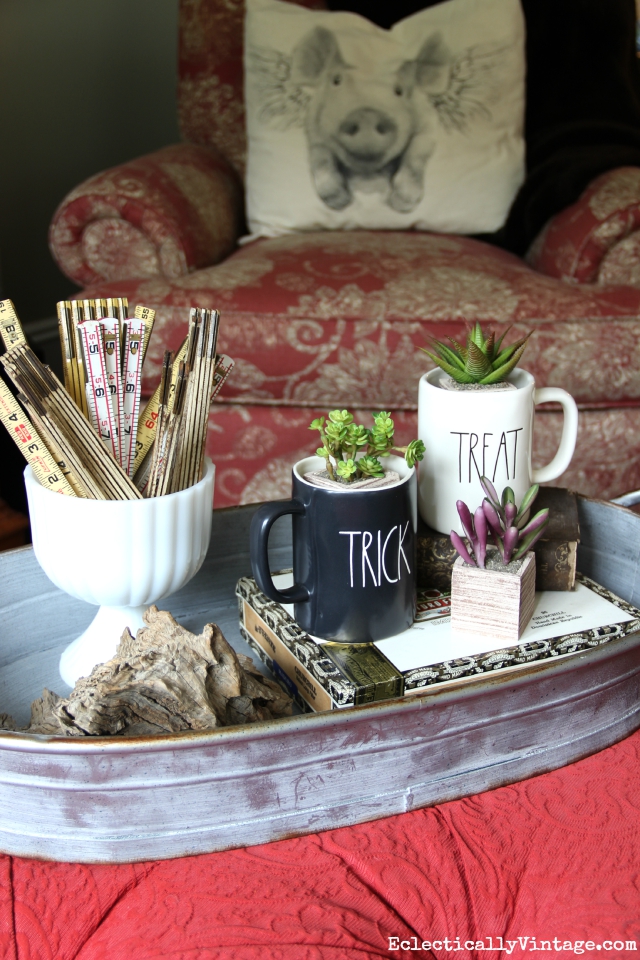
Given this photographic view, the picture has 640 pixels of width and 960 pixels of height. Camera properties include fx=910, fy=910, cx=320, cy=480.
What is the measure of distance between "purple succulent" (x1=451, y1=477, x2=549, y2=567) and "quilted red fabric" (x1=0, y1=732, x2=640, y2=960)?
181 millimetres

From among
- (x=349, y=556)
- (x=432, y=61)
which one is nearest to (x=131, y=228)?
(x=432, y=61)

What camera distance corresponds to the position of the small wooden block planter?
67 cm

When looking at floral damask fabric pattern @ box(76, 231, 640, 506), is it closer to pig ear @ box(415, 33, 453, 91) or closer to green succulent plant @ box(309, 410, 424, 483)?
pig ear @ box(415, 33, 453, 91)

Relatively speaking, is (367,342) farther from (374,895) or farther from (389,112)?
(374,895)

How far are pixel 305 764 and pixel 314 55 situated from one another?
156 cm

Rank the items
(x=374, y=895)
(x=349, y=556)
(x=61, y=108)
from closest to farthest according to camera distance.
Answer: (x=374, y=895)
(x=349, y=556)
(x=61, y=108)

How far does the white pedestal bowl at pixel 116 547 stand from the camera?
664mm

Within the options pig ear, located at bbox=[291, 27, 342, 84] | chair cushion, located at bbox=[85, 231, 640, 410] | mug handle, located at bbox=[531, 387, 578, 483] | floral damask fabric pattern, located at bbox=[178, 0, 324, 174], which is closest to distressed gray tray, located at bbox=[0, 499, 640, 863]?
mug handle, located at bbox=[531, 387, 578, 483]

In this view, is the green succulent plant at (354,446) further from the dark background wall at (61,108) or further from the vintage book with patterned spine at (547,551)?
the dark background wall at (61,108)

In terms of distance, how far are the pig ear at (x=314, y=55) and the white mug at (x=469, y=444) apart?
3.92 feet

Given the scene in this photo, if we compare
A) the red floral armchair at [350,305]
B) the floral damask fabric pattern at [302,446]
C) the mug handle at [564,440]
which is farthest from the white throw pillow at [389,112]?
the mug handle at [564,440]

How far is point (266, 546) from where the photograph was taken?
2.21ft

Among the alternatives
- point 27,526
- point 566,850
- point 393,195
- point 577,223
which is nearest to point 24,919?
point 566,850

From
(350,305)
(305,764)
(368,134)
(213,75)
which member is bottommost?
(305,764)
